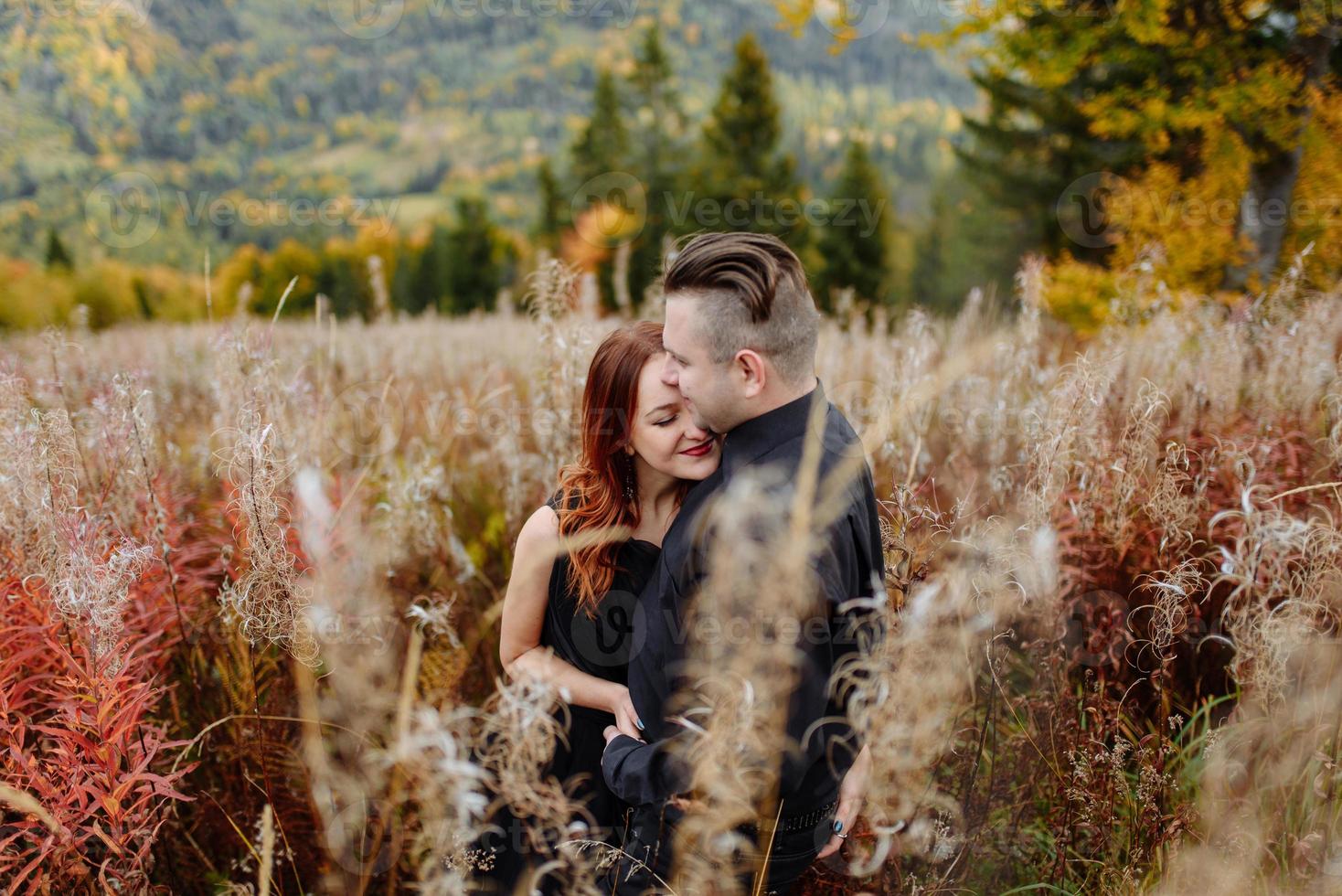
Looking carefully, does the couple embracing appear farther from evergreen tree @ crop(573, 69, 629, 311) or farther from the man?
evergreen tree @ crop(573, 69, 629, 311)

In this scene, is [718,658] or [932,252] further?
[932,252]

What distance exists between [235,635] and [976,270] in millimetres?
31864

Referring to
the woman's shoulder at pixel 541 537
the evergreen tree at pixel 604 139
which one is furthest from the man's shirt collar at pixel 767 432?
the evergreen tree at pixel 604 139

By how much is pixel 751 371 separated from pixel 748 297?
169 millimetres

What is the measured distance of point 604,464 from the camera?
6.84 ft

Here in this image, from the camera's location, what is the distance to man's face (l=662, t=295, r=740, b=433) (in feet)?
5.72

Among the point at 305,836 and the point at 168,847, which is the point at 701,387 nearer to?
the point at 305,836

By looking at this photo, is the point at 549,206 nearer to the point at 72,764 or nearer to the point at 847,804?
the point at 72,764

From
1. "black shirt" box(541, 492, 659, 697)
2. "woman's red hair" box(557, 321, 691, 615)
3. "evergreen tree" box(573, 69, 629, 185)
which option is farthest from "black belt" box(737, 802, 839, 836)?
"evergreen tree" box(573, 69, 629, 185)

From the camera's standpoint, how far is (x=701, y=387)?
177 centimetres

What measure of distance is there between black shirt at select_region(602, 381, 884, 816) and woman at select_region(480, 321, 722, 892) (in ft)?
0.56

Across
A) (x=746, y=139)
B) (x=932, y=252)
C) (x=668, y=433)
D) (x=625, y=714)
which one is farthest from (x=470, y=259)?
(x=625, y=714)

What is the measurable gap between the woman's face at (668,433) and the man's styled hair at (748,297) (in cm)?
25

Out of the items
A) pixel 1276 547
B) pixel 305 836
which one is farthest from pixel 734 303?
pixel 305 836
